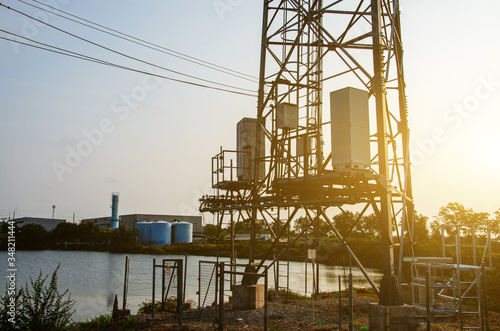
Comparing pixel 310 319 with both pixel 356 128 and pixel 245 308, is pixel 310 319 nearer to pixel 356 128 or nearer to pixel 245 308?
pixel 245 308

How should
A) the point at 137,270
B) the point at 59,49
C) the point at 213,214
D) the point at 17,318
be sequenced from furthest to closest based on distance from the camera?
the point at 137,270, the point at 213,214, the point at 59,49, the point at 17,318

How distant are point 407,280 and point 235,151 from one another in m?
10.1

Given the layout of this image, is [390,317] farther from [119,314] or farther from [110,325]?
[119,314]

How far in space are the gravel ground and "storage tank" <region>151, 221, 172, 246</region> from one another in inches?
4143

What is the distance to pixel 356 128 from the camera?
553 inches

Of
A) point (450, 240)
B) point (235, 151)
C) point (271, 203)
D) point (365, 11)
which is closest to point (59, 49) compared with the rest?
point (235, 151)

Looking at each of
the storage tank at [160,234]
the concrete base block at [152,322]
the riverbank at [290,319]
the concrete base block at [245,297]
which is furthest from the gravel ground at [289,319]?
the storage tank at [160,234]

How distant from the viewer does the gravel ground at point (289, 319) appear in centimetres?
1491

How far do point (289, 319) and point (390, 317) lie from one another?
469cm

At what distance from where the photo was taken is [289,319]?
1644 centimetres

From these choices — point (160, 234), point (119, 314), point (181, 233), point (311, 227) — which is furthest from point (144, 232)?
point (119, 314)

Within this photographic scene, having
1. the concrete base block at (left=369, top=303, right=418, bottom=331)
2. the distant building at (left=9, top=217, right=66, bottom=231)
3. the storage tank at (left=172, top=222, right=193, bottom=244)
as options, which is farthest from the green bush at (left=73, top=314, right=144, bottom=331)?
the distant building at (left=9, top=217, right=66, bottom=231)

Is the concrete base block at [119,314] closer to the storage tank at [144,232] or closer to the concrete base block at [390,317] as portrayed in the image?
the concrete base block at [390,317]

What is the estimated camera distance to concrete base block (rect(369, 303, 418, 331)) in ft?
42.3
